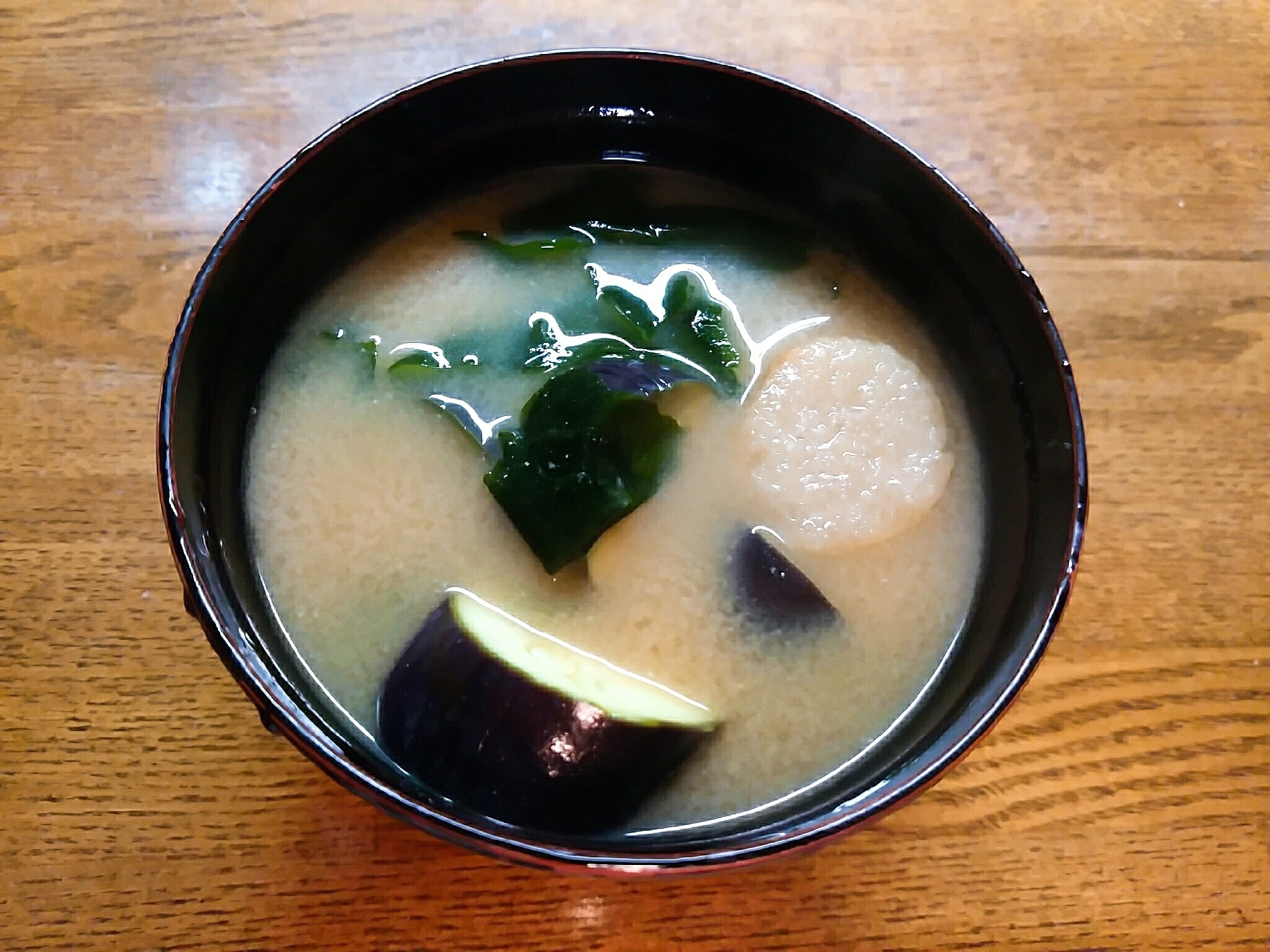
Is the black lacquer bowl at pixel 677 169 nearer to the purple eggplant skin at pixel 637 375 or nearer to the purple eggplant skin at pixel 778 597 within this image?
the purple eggplant skin at pixel 778 597

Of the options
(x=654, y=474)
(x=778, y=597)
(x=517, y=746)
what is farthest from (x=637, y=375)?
(x=517, y=746)

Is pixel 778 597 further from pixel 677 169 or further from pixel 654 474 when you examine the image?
pixel 677 169

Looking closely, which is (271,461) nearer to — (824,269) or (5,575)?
(5,575)

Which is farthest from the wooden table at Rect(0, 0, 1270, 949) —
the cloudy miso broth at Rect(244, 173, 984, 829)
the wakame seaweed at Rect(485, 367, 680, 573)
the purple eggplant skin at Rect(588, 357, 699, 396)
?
the purple eggplant skin at Rect(588, 357, 699, 396)

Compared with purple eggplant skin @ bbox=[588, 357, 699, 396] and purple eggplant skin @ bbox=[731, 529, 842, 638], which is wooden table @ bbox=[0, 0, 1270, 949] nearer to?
purple eggplant skin @ bbox=[731, 529, 842, 638]

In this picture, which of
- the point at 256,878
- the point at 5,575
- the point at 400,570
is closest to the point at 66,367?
the point at 5,575

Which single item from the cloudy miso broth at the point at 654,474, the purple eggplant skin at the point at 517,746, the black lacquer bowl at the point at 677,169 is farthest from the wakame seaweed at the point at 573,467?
the black lacquer bowl at the point at 677,169

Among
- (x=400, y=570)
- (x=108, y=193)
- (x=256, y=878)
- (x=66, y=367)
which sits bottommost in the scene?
(x=256, y=878)
